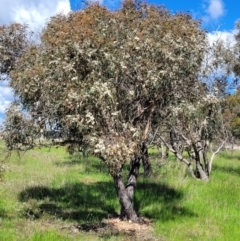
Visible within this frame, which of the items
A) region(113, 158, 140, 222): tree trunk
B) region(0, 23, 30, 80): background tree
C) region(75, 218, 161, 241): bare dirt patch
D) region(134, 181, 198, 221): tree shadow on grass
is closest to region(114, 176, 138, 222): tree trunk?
region(113, 158, 140, 222): tree trunk

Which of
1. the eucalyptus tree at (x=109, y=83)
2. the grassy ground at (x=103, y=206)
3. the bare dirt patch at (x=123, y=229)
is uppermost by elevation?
the eucalyptus tree at (x=109, y=83)

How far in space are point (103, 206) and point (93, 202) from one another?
28.9 inches

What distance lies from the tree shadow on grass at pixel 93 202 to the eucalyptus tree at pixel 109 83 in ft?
4.94

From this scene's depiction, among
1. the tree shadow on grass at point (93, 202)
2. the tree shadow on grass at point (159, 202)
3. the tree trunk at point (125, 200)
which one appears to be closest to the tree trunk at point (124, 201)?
the tree trunk at point (125, 200)

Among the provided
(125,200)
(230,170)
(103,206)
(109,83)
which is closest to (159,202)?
(103,206)

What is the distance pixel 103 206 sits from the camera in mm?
16516

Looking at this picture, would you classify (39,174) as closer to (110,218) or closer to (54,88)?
(110,218)

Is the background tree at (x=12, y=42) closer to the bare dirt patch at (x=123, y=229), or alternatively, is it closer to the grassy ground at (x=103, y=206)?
the grassy ground at (x=103, y=206)

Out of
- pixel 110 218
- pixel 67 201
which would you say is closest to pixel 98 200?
pixel 67 201

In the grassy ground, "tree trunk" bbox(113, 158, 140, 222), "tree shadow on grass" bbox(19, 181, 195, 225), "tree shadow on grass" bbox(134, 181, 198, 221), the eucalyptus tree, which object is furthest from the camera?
"tree shadow on grass" bbox(134, 181, 198, 221)

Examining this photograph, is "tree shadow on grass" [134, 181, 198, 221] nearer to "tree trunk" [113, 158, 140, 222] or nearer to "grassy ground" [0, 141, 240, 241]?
"grassy ground" [0, 141, 240, 241]

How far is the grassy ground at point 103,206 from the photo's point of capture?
12.9 meters

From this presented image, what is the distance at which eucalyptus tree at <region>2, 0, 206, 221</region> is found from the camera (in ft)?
38.0

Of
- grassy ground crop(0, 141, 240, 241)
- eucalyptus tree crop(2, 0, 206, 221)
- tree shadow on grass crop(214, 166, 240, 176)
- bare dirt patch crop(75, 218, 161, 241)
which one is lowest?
bare dirt patch crop(75, 218, 161, 241)
